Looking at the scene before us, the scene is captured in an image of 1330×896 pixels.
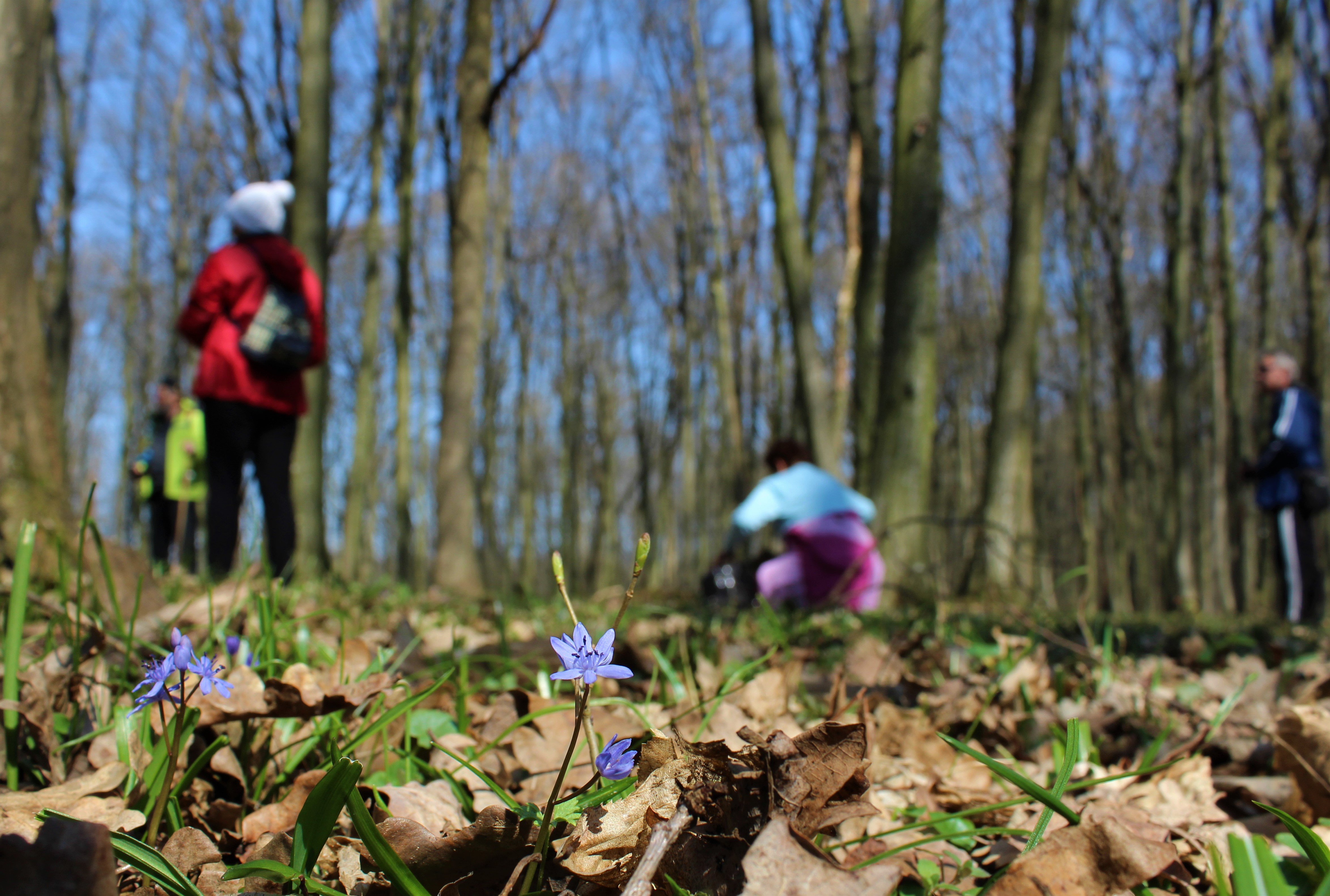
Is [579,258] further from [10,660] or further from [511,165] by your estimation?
[10,660]

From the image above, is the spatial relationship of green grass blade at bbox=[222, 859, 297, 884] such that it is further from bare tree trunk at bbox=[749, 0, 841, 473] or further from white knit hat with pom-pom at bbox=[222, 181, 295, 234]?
bare tree trunk at bbox=[749, 0, 841, 473]

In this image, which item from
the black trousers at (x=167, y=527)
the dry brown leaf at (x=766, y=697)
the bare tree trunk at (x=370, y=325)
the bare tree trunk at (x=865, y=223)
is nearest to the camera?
the dry brown leaf at (x=766, y=697)

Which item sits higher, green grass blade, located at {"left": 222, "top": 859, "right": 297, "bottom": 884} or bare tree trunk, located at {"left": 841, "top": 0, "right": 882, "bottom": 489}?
bare tree trunk, located at {"left": 841, "top": 0, "right": 882, "bottom": 489}

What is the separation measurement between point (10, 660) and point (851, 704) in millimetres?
1006

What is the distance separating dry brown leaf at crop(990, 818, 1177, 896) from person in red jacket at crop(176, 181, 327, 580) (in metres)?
3.64

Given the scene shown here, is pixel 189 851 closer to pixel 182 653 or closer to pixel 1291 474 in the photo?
pixel 182 653

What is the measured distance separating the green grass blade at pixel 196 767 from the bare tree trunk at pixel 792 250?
5813 millimetres

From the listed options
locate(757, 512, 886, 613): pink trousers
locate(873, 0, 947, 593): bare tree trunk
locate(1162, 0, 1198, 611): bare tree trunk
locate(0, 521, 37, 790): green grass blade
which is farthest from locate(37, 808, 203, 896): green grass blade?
locate(1162, 0, 1198, 611): bare tree trunk

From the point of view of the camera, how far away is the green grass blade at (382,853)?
64 centimetres

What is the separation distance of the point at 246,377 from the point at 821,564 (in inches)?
137

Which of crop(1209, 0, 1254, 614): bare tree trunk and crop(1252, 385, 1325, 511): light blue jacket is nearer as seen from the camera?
crop(1252, 385, 1325, 511): light blue jacket

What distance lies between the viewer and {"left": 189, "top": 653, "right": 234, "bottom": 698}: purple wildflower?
73 centimetres

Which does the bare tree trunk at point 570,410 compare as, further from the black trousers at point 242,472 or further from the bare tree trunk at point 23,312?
the bare tree trunk at point 23,312

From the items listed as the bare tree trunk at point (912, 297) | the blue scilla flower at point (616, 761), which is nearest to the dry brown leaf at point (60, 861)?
the blue scilla flower at point (616, 761)
